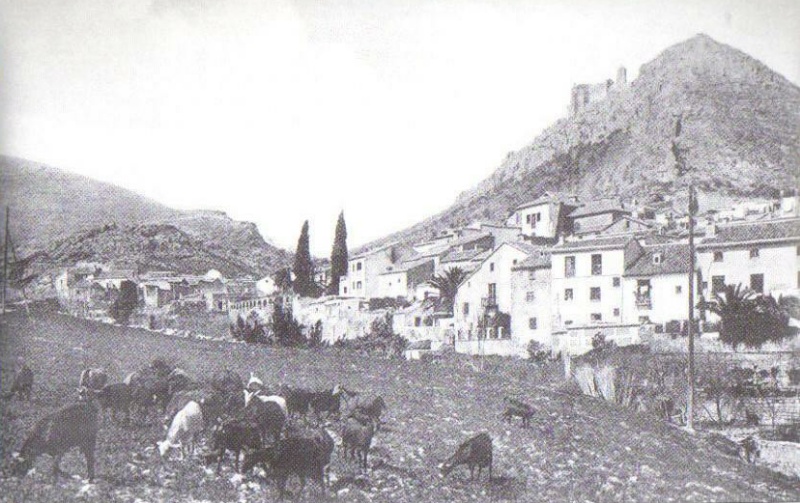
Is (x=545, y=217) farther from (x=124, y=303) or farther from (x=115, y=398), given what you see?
(x=115, y=398)

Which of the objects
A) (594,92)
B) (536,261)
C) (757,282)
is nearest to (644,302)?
(536,261)

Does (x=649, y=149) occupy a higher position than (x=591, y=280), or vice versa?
(x=649, y=149)

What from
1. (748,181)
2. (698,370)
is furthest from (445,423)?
(748,181)

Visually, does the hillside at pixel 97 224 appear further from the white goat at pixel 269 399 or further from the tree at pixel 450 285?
the tree at pixel 450 285

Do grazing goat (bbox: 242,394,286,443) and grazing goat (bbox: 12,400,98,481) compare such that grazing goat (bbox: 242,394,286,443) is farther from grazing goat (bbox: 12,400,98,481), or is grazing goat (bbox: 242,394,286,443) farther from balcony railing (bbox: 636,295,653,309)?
balcony railing (bbox: 636,295,653,309)

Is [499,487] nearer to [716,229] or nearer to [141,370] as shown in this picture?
[141,370]

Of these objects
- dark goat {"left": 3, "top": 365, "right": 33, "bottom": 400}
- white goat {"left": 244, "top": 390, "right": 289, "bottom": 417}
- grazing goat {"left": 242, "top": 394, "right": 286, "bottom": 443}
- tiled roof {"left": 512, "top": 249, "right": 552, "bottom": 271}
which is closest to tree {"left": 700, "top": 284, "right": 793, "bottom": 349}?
tiled roof {"left": 512, "top": 249, "right": 552, "bottom": 271}

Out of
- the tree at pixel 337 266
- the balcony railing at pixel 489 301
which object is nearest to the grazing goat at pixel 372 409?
the tree at pixel 337 266
